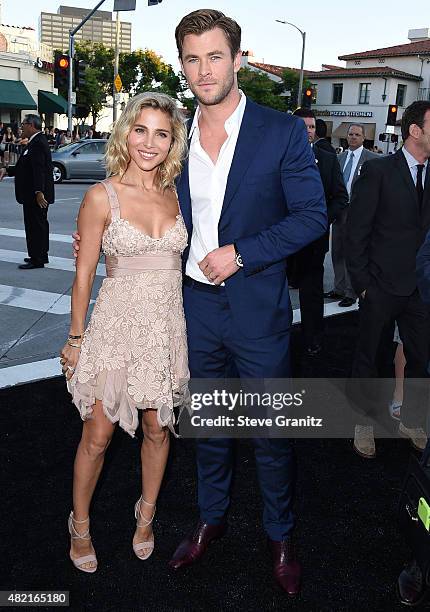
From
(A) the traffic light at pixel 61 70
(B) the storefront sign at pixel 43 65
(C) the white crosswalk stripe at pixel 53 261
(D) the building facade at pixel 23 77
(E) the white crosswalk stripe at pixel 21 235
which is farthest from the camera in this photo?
(B) the storefront sign at pixel 43 65

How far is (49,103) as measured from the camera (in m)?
41.8

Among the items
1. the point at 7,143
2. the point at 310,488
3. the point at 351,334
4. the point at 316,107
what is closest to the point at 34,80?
the point at 7,143

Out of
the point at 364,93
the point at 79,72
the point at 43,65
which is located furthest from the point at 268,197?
the point at 364,93

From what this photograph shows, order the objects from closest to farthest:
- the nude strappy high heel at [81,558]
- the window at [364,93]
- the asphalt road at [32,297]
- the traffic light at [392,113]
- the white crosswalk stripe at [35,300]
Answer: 1. the nude strappy high heel at [81,558]
2. the asphalt road at [32,297]
3. the white crosswalk stripe at [35,300]
4. the traffic light at [392,113]
5. the window at [364,93]

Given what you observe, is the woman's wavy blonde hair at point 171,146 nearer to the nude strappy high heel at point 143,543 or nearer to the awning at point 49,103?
the nude strappy high heel at point 143,543

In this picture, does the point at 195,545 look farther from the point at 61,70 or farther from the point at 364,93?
the point at 364,93

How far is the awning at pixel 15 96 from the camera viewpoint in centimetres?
3722

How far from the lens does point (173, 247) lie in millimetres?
2570

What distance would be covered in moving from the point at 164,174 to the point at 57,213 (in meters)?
11.4

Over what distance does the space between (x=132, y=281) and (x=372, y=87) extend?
58.7 meters

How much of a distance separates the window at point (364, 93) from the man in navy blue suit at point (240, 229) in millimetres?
58204

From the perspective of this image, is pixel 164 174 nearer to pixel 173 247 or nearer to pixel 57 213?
pixel 173 247

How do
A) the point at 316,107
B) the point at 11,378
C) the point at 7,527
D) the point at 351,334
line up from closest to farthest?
the point at 7,527 → the point at 11,378 → the point at 351,334 → the point at 316,107

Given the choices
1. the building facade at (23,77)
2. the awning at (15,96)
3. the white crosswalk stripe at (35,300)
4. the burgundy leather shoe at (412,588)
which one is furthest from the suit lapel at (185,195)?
the awning at (15,96)
